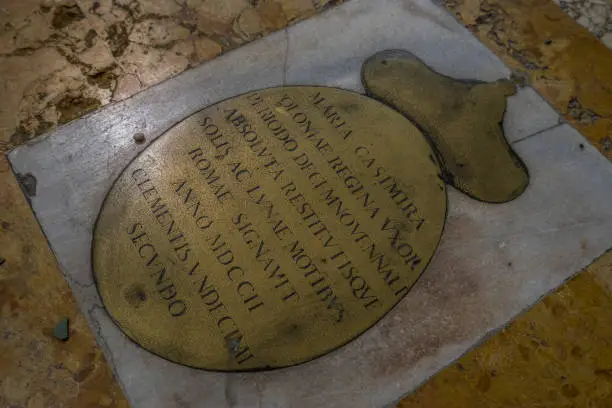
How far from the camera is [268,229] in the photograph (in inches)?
71.2

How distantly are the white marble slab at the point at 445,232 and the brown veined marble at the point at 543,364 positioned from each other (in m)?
0.05

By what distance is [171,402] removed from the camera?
5.24 feet

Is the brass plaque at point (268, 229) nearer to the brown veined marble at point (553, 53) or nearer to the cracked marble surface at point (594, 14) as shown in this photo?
the brown veined marble at point (553, 53)

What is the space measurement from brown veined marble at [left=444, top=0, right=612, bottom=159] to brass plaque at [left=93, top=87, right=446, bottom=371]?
648 mm

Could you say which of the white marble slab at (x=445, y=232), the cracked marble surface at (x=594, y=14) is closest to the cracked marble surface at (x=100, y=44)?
the white marble slab at (x=445, y=232)

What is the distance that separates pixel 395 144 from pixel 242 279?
30.4 inches

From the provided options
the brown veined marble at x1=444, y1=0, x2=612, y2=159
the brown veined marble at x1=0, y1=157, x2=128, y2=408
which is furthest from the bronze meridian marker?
the brown veined marble at x1=0, y1=157, x2=128, y2=408

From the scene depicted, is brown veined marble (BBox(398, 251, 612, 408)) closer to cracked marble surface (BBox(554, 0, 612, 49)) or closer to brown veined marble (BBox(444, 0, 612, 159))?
brown veined marble (BBox(444, 0, 612, 159))

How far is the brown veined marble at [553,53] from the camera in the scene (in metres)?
2.13

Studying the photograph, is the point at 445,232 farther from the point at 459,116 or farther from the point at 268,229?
the point at 268,229

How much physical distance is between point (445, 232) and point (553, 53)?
1051mm

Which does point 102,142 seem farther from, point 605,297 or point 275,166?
point 605,297

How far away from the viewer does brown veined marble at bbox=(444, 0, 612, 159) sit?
2.13 meters

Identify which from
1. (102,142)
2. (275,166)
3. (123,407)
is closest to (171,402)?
(123,407)
